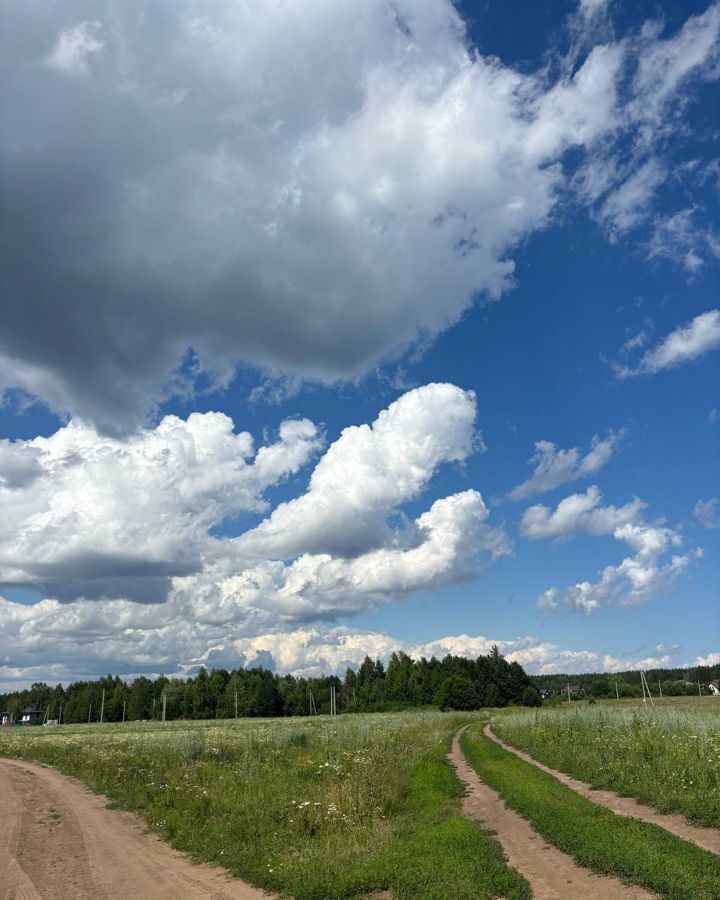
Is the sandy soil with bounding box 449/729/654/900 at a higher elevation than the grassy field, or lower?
lower

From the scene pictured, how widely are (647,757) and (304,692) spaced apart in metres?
132

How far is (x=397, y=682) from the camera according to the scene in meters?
136

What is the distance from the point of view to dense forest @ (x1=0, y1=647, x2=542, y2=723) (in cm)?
12684

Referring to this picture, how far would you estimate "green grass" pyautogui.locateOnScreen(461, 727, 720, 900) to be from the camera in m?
9.28

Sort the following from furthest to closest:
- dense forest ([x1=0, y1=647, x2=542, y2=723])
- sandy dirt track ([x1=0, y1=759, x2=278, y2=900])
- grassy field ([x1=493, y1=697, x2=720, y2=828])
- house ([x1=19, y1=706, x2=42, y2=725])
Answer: house ([x1=19, y1=706, x2=42, y2=725]) < dense forest ([x1=0, y1=647, x2=542, y2=723]) < grassy field ([x1=493, y1=697, x2=720, y2=828]) < sandy dirt track ([x1=0, y1=759, x2=278, y2=900])

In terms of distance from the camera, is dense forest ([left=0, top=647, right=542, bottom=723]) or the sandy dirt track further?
dense forest ([left=0, top=647, right=542, bottom=723])

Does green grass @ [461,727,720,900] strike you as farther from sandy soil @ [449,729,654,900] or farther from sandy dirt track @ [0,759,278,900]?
sandy dirt track @ [0,759,278,900]

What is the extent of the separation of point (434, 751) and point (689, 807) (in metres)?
18.2

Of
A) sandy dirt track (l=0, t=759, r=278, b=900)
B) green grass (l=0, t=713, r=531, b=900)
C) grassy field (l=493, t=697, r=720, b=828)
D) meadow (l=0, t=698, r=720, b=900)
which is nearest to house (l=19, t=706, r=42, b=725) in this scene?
meadow (l=0, t=698, r=720, b=900)

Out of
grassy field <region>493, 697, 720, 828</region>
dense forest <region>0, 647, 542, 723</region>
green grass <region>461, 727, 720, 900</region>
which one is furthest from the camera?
dense forest <region>0, 647, 542, 723</region>

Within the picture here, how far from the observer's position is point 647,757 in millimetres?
19766

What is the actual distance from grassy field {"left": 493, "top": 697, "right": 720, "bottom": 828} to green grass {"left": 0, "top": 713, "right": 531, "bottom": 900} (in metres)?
4.41

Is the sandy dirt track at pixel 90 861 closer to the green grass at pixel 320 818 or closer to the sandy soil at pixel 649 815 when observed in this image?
the green grass at pixel 320 818

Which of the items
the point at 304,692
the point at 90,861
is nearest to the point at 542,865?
the point at 90,861
